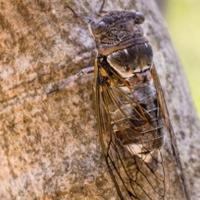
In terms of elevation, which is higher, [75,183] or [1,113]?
[1,113]

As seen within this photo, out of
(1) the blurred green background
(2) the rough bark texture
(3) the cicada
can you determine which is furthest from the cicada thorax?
(1) the blurred green background

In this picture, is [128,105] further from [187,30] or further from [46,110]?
[187,30]

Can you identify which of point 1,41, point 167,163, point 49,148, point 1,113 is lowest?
point 167,163

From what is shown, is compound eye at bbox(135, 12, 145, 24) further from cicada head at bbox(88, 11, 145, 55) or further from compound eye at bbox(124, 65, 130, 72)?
compound eye at bbox(124, 65, 130, 72)

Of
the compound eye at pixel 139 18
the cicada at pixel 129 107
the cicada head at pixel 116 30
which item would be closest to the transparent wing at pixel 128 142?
the cicada at pixel 129 107

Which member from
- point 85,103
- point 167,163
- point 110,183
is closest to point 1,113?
point 85,103

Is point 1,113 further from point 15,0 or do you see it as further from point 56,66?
point 15,0

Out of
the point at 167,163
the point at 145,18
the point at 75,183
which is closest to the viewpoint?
the point at 75,183

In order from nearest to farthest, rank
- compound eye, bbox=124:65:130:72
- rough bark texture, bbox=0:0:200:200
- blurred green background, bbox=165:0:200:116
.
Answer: rough bark texture, bbox=0:0:200:200, compound eye, bbox=124:65:130:72, blurred green background, bbox=165:0:200:116

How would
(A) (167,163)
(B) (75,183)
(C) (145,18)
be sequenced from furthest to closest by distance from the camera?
(C) (145,18) < (A) (167,163) < (B) (75,183)
